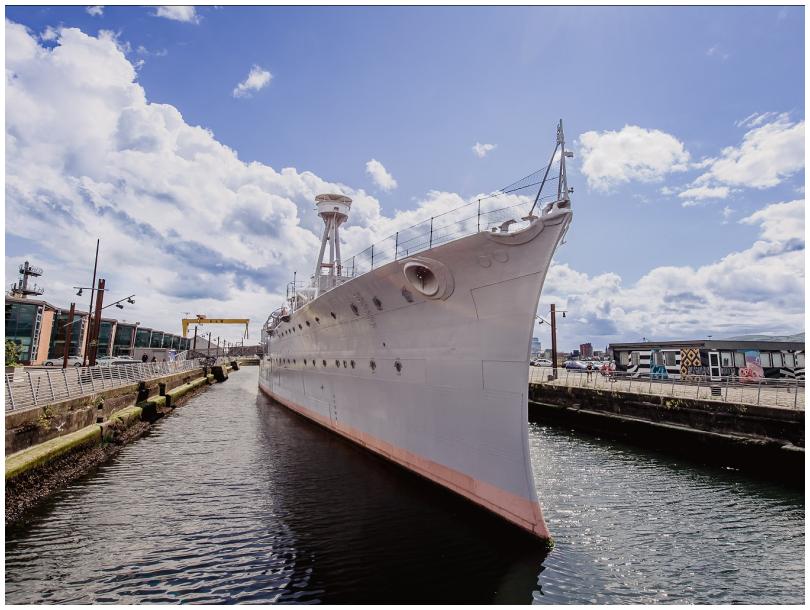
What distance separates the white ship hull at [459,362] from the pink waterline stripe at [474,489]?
20 mm

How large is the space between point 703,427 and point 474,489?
10489mm

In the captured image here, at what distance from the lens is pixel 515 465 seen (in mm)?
7109

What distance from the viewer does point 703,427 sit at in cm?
1371

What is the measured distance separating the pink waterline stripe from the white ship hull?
0.02 meters

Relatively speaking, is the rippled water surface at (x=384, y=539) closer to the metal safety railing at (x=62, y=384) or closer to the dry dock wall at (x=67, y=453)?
the dry dock wall at (x=67, y=453)

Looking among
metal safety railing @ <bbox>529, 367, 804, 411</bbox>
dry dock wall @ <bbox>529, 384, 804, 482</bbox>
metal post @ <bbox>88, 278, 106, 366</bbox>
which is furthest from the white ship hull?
metal post @ <bbox>88, 278, 106, 366</bbox>

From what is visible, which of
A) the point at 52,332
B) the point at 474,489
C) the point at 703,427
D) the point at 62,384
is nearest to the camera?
the point at 474,489

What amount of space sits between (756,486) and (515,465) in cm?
759

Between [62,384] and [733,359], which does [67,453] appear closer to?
[62,384]

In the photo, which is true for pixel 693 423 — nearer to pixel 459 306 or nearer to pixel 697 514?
pixel 697 514

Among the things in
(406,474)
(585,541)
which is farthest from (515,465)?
(406,474)

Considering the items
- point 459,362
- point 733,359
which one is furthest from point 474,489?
point 733,359

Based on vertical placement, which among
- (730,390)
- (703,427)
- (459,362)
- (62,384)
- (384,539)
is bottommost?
(384,539)

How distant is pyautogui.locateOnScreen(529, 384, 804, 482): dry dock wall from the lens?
1144 cm
